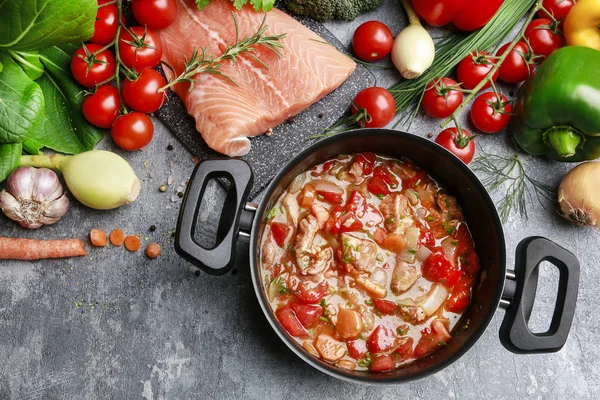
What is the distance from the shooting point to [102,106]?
2.19 m

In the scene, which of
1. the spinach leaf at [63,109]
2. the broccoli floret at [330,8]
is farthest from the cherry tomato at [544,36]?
the spinach leaf at [63,109]

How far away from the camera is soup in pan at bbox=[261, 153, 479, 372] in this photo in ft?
6.52

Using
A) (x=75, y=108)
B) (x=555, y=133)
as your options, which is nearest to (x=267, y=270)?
(x=75, y=108)

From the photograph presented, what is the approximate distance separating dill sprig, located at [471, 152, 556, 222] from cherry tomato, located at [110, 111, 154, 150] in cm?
135

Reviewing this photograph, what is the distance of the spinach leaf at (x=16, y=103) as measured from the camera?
6.64ft

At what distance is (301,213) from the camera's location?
6.84 ft

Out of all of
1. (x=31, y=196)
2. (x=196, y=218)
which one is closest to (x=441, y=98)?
(x=196, y=218)

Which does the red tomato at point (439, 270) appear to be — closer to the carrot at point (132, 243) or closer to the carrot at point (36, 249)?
the carrot at point (132, 243)

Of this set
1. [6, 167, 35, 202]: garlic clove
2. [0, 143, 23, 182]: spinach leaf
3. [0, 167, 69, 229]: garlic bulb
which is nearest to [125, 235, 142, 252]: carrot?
[0, 167, 69, 229]: garlic bulb

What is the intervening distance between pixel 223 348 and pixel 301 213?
622mm

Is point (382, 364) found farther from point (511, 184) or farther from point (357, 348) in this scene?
point (511, 184)

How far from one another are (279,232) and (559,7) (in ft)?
5.06

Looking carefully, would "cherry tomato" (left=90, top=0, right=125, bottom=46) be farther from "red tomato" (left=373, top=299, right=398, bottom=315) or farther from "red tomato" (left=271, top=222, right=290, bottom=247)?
"red tomato" (left=373, top=299, right=398, bottom=315)

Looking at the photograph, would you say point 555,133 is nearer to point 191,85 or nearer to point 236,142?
point 236,142
